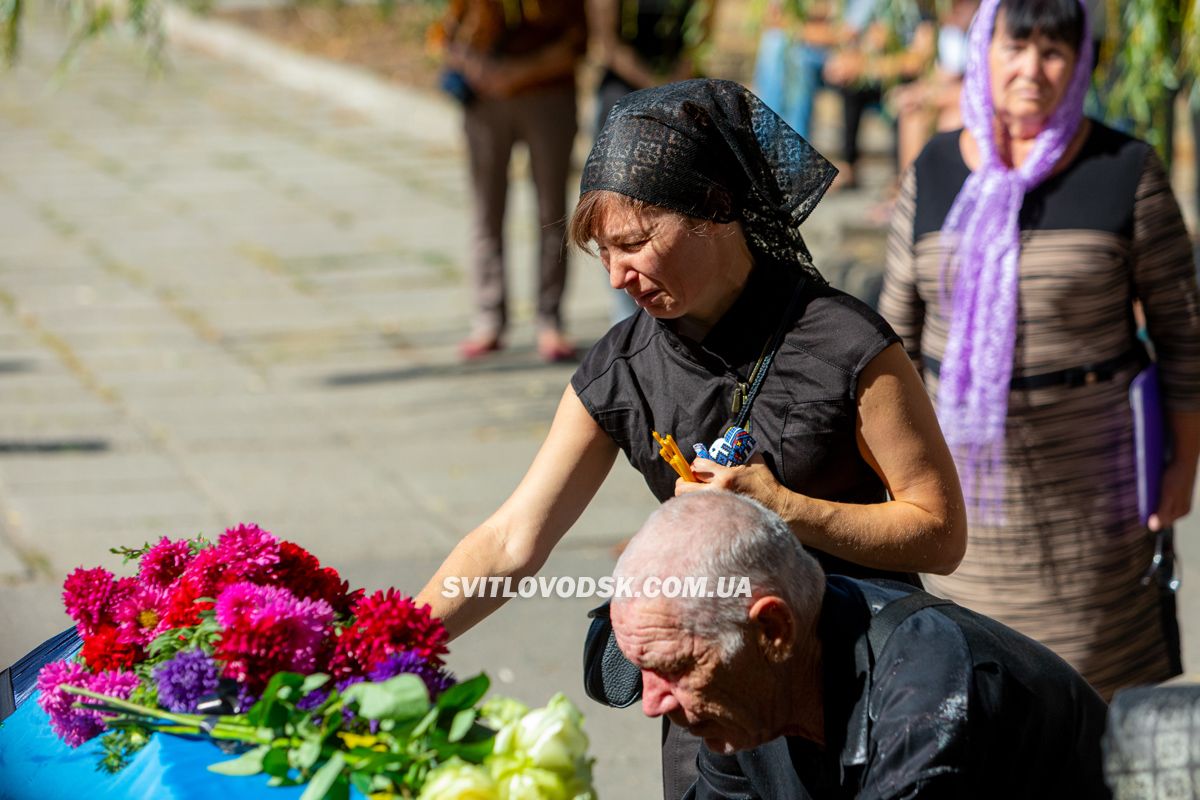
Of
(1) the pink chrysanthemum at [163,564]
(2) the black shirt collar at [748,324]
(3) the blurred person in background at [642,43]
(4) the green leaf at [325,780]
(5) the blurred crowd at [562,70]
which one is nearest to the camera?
(4) the green leaf at [325,780]

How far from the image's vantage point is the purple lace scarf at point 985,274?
11.1 ft

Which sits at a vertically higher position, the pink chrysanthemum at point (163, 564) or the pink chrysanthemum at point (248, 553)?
the pink chrysanthemum at point (248, 553)

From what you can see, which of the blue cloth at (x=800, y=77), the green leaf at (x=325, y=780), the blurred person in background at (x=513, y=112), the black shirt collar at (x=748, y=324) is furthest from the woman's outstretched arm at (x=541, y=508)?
the blue cloth at (x=800, y=77)

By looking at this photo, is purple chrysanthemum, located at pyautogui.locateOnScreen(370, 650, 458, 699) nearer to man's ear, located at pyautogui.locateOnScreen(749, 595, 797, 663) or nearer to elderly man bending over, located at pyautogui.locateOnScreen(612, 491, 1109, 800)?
elderly man bending over, located at pyautogui.locateOnScreen(612, 491, 1109, 800)

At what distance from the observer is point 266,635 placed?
6.34 feet

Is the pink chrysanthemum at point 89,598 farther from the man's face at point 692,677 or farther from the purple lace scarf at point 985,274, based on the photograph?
the purple lace scarf at point 985,274

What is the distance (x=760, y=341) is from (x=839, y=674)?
1.92ft

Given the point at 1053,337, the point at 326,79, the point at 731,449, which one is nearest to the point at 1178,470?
the point at 1053,337

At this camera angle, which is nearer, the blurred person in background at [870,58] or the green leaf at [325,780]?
the green leaf at [325,780]

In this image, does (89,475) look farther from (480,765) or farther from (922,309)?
(480,765)

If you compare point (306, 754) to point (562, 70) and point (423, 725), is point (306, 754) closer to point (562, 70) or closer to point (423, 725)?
point (423, 725)

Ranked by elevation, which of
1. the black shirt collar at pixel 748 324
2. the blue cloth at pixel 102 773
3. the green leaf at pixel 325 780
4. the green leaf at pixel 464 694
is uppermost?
the black shirt collar at pixel 748 324

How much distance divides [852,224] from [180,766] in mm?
7076

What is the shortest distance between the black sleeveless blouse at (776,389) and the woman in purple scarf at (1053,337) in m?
1.03
